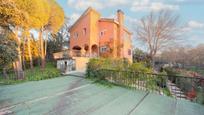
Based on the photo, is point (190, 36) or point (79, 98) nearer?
point (79, 98)

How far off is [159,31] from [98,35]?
921 cm

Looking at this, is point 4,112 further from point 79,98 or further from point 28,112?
point 79,98

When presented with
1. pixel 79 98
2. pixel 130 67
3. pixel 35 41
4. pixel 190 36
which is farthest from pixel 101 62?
pixel 190 36

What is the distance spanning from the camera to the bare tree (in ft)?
76.6

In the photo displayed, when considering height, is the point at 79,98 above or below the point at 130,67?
below

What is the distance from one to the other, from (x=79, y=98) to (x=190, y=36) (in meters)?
23.8

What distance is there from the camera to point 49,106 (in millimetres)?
5012

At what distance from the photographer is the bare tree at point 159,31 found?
76.6 feet

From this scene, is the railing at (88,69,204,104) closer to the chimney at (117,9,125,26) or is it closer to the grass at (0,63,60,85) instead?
the grass at (0,63,60,85)

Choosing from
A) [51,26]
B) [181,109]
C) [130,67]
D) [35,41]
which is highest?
[51,26]

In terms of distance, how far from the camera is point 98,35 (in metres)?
20.6

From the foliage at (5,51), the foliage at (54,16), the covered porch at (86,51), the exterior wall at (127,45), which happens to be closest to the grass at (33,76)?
the covered porch at (86,51)

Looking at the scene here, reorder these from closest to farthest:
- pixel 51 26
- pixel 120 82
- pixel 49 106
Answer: pixel 49 106 → pixel 120 82 → pixel 51 26

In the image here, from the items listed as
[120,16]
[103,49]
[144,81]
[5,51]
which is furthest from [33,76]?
[120,16]
